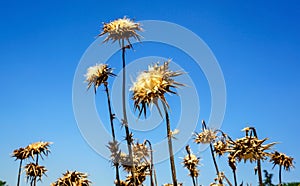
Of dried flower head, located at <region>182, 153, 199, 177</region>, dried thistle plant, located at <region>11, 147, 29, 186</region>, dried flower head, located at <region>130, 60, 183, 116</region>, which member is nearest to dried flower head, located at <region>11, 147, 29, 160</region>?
dried thistle plant, located at <region>11, 147, 29, 186</region>

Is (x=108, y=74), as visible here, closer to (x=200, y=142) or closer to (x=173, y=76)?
(x=200, y=142)

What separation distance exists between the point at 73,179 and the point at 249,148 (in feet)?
64.9

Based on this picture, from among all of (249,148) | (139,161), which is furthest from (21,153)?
(249,148)

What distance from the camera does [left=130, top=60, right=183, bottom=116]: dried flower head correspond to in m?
14.7

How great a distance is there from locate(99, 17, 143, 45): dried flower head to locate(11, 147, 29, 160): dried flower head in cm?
956

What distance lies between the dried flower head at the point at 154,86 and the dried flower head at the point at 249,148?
413 centimetres

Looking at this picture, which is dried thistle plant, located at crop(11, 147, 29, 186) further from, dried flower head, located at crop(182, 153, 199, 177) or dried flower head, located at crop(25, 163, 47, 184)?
dried flower head, located at crop(182, 153, 199, 177)

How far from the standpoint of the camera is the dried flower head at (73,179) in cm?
2812

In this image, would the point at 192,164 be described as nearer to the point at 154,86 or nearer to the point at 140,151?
the point at 140,151

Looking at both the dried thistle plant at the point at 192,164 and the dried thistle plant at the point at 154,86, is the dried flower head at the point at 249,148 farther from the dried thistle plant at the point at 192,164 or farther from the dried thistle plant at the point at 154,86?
the dried thistle plant at the point at 192,164

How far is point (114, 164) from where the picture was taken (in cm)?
2888

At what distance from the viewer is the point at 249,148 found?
34.6ft

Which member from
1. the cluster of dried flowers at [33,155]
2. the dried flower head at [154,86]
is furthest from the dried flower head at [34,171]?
the dried flower head at [154,86]

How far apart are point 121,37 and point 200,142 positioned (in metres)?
8.66
